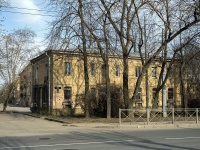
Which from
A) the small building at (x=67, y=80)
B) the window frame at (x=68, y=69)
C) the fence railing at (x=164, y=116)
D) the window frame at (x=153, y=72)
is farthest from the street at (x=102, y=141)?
the window frame at (x=153, y=72)

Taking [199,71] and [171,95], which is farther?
[171,95]

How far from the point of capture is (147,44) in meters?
30.4

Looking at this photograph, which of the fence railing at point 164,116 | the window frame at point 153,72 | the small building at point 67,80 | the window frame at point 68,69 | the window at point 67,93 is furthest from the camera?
the window frame at point 153,72

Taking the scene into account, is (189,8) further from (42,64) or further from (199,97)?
(42,64)

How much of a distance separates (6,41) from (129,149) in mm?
36547

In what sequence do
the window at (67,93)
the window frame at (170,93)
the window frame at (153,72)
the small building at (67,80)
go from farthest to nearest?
the window frame at (170,93) → the window frame at (153,72) → the window at (67,93) → the small building at (67,80)

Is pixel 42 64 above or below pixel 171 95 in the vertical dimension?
above

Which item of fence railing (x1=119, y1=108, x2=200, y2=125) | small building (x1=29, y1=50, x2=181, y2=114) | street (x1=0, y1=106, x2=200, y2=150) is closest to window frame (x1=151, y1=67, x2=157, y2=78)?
small building (x1=29, y1=50, x2=181, y2=114)

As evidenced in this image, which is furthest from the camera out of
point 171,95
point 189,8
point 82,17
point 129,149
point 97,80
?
point 171,95

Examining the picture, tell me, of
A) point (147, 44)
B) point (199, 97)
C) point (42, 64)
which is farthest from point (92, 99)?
point (199, 97)

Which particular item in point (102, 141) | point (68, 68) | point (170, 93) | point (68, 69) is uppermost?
point (68, 68)

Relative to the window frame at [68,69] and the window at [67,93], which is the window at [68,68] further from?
the window at [67,93]

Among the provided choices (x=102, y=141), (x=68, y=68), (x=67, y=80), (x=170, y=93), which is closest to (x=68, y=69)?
(x=68, y=68)

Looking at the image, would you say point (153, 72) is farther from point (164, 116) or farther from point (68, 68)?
point (164, 116)
